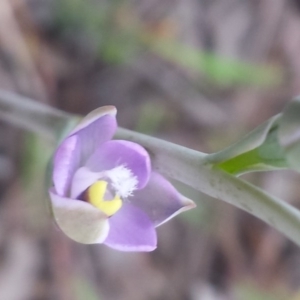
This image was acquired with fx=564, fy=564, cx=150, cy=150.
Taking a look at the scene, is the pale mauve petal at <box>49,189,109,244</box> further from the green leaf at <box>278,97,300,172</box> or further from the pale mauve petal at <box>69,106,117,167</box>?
A: the green leaf at <box>278,97,300,172</box>

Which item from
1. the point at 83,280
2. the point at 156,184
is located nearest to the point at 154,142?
the point at 156,184

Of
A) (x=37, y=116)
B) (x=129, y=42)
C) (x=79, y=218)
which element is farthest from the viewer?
(x=129, y=42)

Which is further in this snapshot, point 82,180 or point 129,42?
point 129,42

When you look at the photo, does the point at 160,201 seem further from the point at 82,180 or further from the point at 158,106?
the point at 158,106

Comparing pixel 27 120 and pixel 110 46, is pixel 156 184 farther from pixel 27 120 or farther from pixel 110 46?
pixel 110 46

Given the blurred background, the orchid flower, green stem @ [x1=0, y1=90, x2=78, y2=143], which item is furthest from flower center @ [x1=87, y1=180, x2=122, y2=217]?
the blurred background

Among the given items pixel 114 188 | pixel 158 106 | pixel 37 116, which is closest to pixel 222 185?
pixel 114 188

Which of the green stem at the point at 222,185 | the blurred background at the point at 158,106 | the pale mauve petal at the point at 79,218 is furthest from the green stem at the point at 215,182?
the blurred background at the point at 158,106
